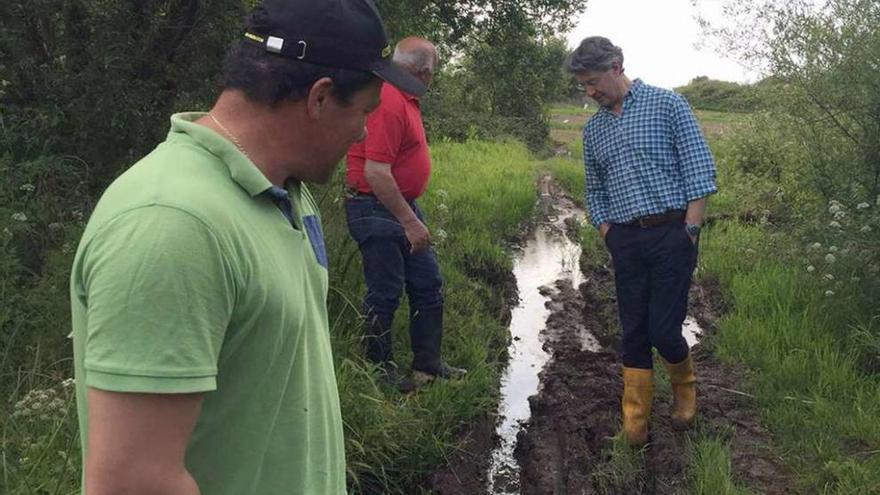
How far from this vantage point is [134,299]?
38.9 inches

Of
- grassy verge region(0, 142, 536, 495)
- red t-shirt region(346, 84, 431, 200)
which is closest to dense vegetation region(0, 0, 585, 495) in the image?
grassy verge region(0, 142, 536, 495)

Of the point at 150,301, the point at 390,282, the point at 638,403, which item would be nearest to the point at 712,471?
the point at 638,403

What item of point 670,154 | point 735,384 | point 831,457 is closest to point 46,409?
point 670,154

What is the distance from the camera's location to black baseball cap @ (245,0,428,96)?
49.3 inches

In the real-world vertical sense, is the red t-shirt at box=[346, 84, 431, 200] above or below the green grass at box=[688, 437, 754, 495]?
above

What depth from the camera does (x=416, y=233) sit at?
4.24m

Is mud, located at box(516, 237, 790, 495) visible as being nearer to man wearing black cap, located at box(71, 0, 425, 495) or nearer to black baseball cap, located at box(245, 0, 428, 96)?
man wearing black cap, located at box(71, 0, 425, 495)

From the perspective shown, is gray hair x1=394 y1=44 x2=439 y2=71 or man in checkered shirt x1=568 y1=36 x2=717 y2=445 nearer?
man in checkered shirt x1=568 y1=36 x2=717 y2=445

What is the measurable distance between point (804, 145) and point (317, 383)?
6.46 m

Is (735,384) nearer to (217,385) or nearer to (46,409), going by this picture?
(46,409)

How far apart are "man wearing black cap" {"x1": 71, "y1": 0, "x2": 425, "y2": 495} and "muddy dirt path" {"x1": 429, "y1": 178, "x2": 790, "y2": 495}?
279 centimetres

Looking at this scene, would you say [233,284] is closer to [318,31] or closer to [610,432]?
[318,31]

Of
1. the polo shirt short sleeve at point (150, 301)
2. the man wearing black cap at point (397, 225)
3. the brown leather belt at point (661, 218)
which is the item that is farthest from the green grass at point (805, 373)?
the polo shirt short sleeve at point (150, 301)

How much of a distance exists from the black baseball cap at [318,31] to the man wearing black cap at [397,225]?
2.74 m
